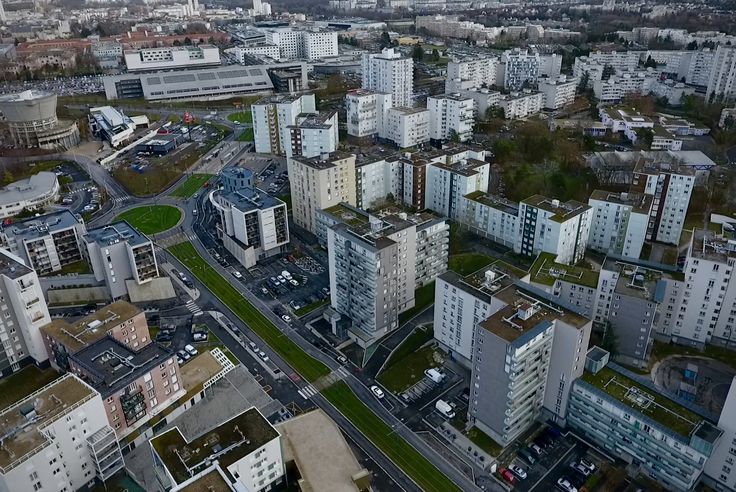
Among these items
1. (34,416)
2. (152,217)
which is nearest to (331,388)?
(34,416)

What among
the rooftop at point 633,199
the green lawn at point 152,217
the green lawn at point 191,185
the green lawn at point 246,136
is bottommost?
the green lawn at point 152,217

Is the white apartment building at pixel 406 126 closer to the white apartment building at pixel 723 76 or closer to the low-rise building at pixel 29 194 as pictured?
the low-rise building at pixel 29 194

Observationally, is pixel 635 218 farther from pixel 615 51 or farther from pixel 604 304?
pixel 615 51

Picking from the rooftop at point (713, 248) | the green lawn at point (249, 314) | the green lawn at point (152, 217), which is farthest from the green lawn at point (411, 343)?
the green lawn at point (152, 217)

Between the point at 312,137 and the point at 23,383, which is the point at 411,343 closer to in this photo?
the point at 23,383

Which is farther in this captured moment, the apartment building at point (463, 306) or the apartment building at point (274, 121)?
the apartment building at point (274, 121)

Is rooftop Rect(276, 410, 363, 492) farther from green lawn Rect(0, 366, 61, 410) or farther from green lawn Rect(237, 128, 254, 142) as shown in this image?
green lawn Rect(237, 128, 254, 142)
